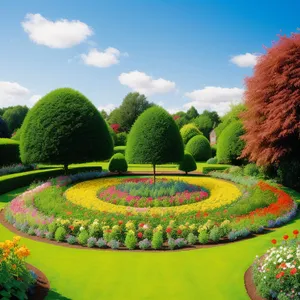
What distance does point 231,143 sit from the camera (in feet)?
82.5

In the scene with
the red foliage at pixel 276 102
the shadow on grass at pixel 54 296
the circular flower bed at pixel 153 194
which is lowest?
the shadow on grass at pixel 54 296

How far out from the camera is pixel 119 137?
163 feet

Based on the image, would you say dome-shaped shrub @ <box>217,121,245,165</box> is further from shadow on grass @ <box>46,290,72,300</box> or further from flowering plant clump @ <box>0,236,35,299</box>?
flowering plant clump @ <box>0,236,35,299</box>

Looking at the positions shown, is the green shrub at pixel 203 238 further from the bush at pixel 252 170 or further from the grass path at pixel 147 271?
the bush at pixel 252 170

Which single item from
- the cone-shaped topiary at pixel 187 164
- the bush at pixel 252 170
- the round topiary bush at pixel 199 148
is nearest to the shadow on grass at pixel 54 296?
the bush at pixel 252 170

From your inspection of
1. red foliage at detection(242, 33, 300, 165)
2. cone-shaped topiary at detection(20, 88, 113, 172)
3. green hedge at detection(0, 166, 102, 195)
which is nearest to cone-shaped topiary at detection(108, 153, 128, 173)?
green hedge at detection(0, 166, 102, 195)

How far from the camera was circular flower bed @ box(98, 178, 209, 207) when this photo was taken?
45.5 feet

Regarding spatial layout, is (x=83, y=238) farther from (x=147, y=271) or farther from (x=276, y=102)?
(x=276, y=102)

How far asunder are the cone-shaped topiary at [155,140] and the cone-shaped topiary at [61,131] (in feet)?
16.0

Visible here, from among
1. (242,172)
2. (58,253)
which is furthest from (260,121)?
(58,253)

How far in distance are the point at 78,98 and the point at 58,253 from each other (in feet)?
44.9

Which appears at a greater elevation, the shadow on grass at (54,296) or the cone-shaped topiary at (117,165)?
the cone-shaped topiary at (117,165)

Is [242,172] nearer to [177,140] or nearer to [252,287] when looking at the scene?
[177,140]

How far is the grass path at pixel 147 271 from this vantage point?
689 centimetres
